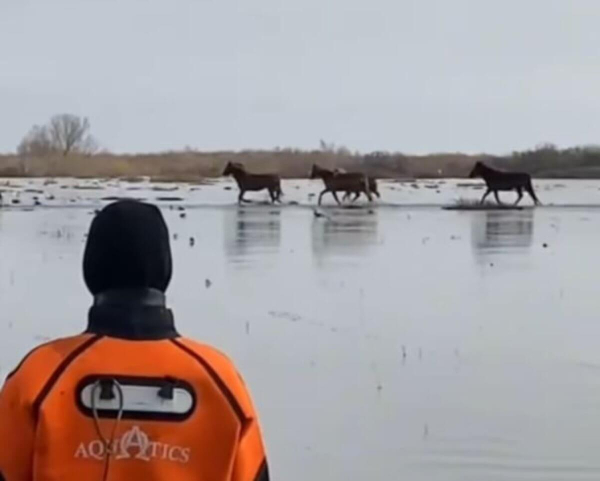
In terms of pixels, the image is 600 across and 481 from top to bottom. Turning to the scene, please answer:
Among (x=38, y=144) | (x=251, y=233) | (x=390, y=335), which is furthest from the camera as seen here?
(x=38, y=144)

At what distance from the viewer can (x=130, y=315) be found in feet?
A: 8.99

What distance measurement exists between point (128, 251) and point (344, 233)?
20023mm

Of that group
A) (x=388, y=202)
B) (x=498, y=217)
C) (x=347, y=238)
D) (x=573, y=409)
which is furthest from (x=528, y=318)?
(x=388, y=202)

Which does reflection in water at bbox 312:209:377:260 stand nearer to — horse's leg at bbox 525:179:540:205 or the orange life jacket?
horse's leg at bbox 525:179:540:205

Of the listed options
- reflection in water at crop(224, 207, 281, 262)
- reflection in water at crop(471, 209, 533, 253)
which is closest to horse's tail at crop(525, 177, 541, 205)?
reflection in water at crop(471, 209, 533, 253)

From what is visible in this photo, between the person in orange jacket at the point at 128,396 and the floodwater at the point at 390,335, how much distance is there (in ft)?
10.6

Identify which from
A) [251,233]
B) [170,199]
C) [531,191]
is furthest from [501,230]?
[170,199]

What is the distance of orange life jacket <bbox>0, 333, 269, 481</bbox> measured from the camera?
264cm

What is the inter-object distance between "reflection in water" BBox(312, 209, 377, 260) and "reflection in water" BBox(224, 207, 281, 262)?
2.19 feet

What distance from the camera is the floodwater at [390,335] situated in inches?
252

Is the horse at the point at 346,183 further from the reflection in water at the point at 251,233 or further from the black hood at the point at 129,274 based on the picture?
the black hood at the point at 129,274

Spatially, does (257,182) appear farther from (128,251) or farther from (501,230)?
(128,251)

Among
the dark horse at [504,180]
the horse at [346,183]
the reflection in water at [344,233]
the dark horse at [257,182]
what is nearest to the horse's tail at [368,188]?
the horse at [346,183]

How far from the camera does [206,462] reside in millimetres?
2695
